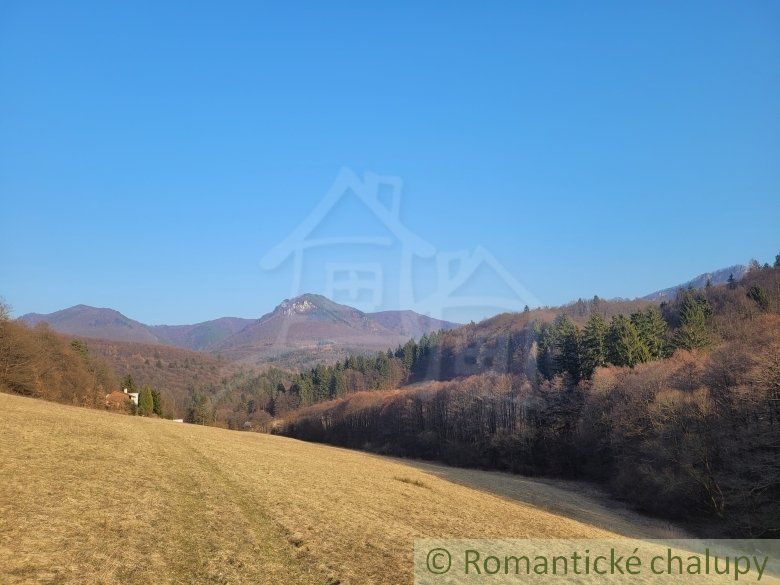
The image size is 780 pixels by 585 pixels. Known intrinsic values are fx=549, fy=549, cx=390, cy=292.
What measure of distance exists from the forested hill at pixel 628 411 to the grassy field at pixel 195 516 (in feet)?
68.7

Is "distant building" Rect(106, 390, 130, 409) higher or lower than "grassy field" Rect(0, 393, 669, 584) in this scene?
lower

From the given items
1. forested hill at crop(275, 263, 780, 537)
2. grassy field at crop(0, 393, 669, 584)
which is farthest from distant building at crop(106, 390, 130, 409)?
grassy field at crop(0, 393, 669, 584)

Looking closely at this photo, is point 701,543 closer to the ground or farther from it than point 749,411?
closer to the ground

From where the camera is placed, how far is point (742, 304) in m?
94.1

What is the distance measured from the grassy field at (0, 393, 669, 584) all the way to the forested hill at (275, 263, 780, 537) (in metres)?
20.9

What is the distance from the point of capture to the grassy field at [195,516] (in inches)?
488

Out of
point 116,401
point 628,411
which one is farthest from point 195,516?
point 116,401

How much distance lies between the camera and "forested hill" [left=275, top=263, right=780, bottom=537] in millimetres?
41406

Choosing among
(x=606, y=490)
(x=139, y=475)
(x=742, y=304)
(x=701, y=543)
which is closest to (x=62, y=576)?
(x=139, y=475)

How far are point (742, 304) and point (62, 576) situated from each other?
350ft

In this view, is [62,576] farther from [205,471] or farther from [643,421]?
[643,421]

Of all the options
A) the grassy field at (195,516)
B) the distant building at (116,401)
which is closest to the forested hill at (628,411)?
the grassy field at (195,516)

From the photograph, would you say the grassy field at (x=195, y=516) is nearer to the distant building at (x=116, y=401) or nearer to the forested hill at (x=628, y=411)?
the forested hill at (x=628, y=411)

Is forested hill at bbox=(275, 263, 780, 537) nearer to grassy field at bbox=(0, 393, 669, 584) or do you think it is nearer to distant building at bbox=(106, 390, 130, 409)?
grassy field at bbox=(0, 393, 669, 584)
